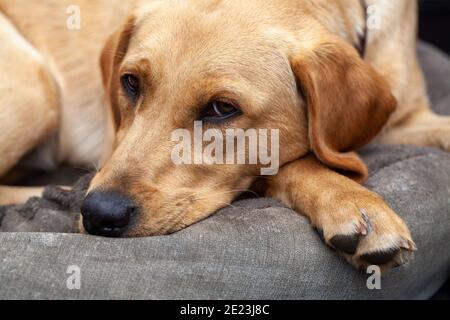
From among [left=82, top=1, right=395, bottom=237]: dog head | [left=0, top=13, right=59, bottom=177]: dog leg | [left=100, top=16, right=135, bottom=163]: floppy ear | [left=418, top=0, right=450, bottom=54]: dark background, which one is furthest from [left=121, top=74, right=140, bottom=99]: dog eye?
[left=418, top=0, right=450, bottom=54]: dark background

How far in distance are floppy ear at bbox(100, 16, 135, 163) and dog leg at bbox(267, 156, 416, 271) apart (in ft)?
2.95

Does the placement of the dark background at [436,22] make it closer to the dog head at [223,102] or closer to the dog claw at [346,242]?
the dog head at [223,102]

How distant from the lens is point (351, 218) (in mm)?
2033

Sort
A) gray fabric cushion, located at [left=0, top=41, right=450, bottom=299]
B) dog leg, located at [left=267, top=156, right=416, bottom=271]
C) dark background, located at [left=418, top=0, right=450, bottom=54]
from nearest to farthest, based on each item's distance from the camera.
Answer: gray fabric cushion, located at [left=0, top=41, right=450, bottom=299]
dog leg, located at [left=267, top=156, right=416, bottom=271]
dark background, located at [left=418, top=0, right=450, bottom=54]

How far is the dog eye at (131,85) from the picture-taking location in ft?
7.98

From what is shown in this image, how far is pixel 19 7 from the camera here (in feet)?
10.4

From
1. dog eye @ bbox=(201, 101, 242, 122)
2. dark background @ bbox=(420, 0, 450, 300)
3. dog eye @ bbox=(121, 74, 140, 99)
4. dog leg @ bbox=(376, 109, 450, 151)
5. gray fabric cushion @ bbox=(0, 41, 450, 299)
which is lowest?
dark background @ bbox=(420, 0, 450, 300)

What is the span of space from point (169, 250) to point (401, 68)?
1.52 metres

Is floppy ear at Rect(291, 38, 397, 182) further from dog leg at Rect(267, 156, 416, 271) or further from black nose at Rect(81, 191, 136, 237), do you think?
black nose at Rect(81, 191, 136, 237)

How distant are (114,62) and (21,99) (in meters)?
0.48

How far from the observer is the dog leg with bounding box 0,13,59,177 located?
2896 millimetres

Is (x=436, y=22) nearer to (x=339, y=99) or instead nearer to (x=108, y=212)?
(x=339, y=99)

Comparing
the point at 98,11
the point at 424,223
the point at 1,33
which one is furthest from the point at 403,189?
the point at 1,33

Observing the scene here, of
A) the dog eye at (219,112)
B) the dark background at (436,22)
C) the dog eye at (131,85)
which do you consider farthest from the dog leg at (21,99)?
the dark background at (436,22)
